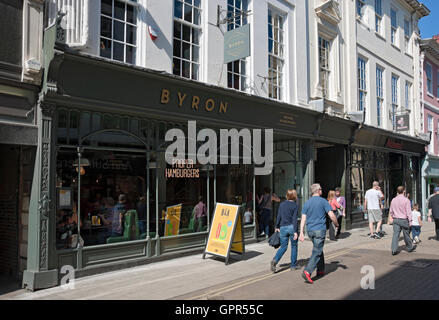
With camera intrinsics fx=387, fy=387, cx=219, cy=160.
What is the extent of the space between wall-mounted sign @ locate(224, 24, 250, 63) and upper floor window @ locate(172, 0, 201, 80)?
0.79 metres

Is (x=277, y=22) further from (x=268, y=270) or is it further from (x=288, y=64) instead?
(x=268, y=270)

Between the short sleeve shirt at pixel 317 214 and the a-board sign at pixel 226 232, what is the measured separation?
6.22ft

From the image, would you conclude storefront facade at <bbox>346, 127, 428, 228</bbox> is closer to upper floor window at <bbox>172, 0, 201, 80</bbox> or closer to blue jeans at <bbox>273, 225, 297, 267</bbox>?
upper floor window at <bbox>172, 0, 201, 80</bbox>

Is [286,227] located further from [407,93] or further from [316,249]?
[407,93]

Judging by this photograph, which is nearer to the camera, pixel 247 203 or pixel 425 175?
pixel 247 203

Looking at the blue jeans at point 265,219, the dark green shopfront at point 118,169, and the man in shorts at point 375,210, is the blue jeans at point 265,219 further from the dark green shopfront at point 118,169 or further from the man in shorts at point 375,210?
the man in shorts at point 375,210

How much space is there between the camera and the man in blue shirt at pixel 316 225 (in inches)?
274

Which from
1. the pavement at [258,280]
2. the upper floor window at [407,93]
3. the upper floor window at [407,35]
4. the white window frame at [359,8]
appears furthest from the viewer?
the upper floor window at [407,35]

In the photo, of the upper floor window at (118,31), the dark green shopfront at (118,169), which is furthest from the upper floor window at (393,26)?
the upper floor window at (118,31)

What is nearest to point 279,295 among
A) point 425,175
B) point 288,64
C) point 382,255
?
point 382,255

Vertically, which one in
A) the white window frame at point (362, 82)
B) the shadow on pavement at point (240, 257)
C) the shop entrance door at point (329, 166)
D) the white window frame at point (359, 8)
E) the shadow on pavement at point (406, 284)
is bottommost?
the shadow on pavement at point (240, 257)

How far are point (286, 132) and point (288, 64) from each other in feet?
8.06

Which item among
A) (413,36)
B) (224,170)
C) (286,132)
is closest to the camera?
(224,170)

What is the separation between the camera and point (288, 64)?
1324 cm
